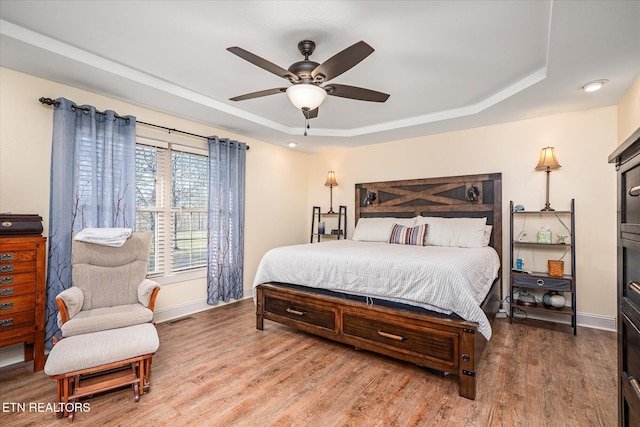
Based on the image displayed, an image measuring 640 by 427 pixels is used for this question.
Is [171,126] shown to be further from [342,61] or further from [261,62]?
[342,61]

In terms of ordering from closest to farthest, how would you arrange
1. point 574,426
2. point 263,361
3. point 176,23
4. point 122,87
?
point 574,426 < point 176,23 < point 263,361 < point 122,87

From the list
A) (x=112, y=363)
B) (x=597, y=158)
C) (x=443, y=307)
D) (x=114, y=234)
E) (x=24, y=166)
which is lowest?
(x=112, y=363)

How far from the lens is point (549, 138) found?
363 cm

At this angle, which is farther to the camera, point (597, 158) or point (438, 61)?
point (597, 158)

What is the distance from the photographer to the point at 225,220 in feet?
13.5

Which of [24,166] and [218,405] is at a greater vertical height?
[24,166]

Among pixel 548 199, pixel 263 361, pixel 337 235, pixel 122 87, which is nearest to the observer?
pixel 263 361

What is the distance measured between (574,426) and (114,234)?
3.65 meters

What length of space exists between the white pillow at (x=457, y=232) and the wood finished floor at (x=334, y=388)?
112cm

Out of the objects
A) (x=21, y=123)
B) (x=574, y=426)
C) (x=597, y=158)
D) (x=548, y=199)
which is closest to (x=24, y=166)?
(x=21, y=123)

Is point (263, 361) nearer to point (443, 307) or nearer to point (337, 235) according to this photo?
point (443, 307)

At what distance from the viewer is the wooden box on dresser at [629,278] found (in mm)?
965

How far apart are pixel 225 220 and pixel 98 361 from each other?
2.37m

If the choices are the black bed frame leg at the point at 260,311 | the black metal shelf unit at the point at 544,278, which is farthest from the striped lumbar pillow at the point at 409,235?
the black bed frame leg at the point at 260,311
